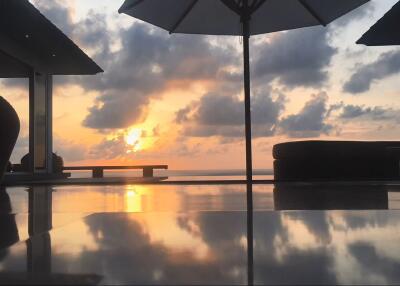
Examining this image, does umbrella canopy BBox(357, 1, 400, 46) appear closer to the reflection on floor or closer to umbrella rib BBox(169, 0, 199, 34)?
umbrella rib BBox(169, 0, 199, 34)

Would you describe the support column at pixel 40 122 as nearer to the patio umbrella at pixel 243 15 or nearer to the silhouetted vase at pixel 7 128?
the patio umbrella at pixel 243 15

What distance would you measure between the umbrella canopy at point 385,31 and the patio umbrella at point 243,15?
40cm

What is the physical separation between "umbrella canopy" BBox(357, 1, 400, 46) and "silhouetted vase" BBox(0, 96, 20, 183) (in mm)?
4565

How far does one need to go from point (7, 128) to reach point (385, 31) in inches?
187

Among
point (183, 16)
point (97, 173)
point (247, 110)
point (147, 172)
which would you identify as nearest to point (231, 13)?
point (183, 16)

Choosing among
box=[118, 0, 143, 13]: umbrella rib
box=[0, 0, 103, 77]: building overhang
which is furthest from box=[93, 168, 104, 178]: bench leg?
box=[118, 0, 143, 13]: umbrella rib

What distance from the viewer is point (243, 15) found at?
543 cm

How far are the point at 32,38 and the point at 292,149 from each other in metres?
5.15

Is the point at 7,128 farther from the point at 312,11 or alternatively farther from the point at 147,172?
the point at 147,172

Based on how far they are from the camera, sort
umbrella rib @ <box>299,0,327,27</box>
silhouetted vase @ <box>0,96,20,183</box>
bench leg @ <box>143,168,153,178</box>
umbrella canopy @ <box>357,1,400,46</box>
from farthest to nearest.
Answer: bench leg @ <box>143,168,153,178</box>, umbrella rib @ <box>299,0,327,27</box>, umbrella canopy @ <box>357,1,400,46</box>, silhouetted vase @ <box>0,96,20,183</box>

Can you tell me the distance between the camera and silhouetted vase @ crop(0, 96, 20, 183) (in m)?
2.12

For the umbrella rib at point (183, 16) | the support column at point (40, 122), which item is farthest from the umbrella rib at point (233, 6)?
the support column at point (40, 122)

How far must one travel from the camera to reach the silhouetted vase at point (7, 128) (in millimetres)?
2117

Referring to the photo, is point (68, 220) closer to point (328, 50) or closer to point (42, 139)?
point (328, 50)
